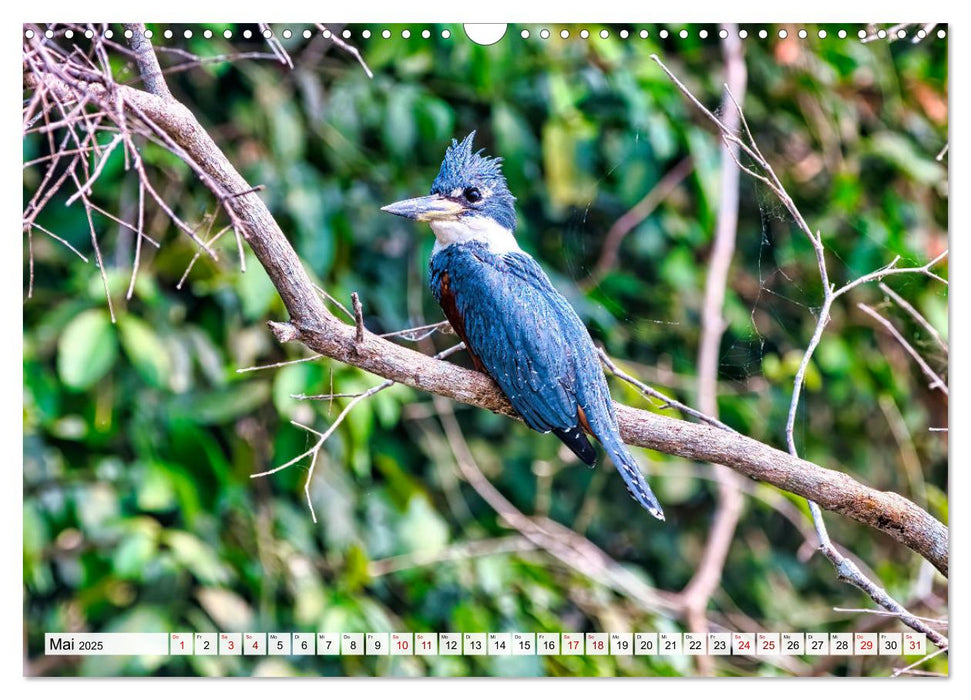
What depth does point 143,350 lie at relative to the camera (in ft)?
8.21

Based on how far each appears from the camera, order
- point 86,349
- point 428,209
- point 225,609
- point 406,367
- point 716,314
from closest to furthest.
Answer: point 406,367, point 428,209, point 86,349, point 225,609, point 716,314

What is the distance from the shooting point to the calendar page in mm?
2197

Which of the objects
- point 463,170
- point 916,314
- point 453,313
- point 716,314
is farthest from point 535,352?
point 716,314

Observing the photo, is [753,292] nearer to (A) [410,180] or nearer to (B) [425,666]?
(A) [410,180]

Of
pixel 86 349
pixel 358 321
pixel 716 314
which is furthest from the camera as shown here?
pixel 716 314

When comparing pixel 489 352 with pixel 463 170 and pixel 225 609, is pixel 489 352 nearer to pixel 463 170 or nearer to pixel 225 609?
pixel 463 170

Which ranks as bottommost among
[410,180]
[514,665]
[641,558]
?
[514,665]

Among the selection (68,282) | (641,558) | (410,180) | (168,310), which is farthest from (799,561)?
(68,282)

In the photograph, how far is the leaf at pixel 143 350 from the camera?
8.20 ft

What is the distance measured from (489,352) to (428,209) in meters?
0.35

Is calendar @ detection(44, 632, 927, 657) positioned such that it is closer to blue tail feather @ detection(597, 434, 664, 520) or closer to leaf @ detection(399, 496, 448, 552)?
leaf @ detection(399, 496, 448, 552)

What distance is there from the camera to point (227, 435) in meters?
2.81
